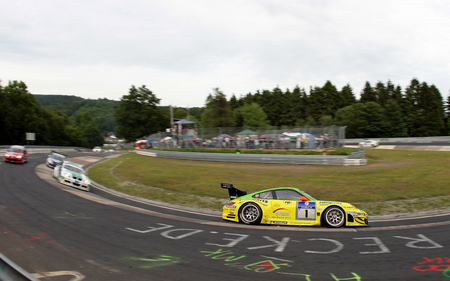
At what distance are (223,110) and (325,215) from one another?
47.7 metres

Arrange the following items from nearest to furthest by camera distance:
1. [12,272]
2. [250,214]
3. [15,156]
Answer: [12,272], [250,214], [15,156]

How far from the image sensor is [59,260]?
604 cm

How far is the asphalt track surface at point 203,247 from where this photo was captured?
5516 millimetres

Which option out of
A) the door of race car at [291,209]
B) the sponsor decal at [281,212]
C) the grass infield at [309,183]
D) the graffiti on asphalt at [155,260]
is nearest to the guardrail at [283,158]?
the grass infield at [309,183]

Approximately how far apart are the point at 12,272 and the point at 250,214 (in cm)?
679

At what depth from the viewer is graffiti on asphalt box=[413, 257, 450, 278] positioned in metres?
5.60

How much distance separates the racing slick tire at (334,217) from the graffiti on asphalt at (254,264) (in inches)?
135

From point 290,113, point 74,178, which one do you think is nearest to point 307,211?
point 74,178

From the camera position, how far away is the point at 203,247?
7.03 meters

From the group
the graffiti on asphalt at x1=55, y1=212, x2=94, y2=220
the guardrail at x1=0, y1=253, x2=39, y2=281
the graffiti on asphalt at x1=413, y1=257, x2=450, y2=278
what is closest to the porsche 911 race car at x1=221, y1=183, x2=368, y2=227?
the graffiti on asphalt at x1=413, y1=257, x2=450, y2=278

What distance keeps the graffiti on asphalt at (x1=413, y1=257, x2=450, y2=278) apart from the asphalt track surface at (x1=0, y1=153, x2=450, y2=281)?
19 millimetres

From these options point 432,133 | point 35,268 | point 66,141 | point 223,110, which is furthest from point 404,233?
point 66,141

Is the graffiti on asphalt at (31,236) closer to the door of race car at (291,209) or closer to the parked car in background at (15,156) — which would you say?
the door of race car at (291,209)

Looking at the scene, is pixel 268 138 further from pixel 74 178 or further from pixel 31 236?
pixel 31 236
